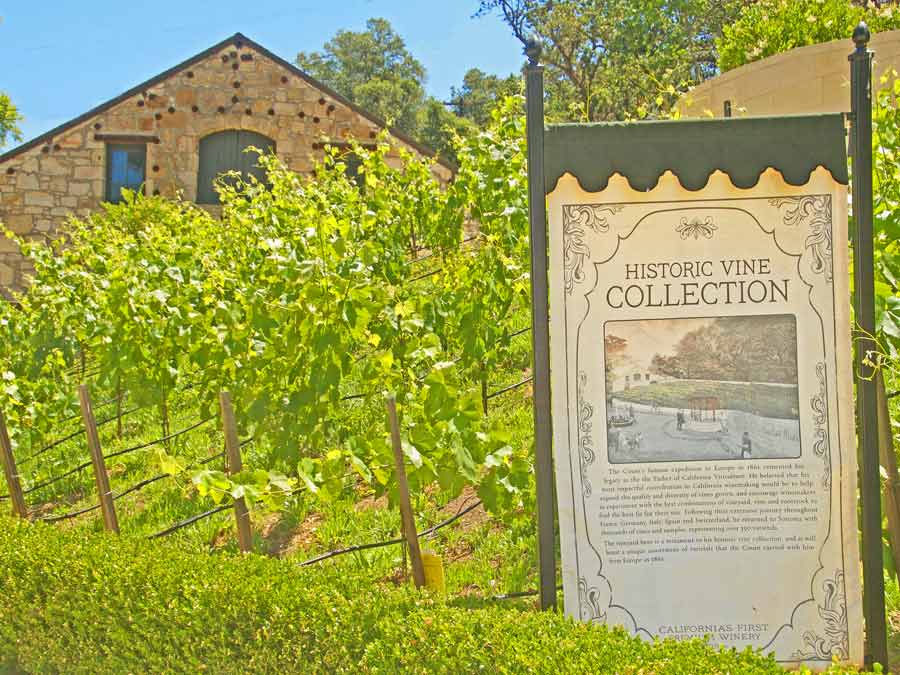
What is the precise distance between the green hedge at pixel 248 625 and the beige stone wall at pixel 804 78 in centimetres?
527

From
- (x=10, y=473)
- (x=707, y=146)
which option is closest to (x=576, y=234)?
(x=707, y=146)

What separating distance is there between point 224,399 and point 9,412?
11.7ft

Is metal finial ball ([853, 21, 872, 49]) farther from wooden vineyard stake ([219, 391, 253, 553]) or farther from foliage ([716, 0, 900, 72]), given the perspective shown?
foliage ([716, 0, 900, 72])

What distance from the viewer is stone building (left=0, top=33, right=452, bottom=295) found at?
1731cm

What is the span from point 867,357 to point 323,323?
7.37 feet

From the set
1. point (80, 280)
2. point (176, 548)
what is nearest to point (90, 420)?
point (176, 548)

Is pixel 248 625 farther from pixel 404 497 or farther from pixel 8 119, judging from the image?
pixel 8 119

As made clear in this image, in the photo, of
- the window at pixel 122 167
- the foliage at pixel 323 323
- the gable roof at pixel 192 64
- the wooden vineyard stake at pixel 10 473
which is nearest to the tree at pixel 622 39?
the gable roof at pixel 192 64

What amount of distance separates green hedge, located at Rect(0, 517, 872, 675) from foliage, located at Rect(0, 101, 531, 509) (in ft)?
1.37

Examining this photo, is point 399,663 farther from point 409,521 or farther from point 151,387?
point 151,387

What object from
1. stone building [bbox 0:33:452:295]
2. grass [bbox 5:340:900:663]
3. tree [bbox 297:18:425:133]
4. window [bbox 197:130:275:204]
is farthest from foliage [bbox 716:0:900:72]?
tree [bbox 297:18:425:133]

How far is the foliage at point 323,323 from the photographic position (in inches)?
148

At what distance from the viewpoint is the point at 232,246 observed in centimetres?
736

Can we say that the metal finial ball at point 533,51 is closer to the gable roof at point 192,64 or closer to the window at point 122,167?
the gable roof at point 192,64
